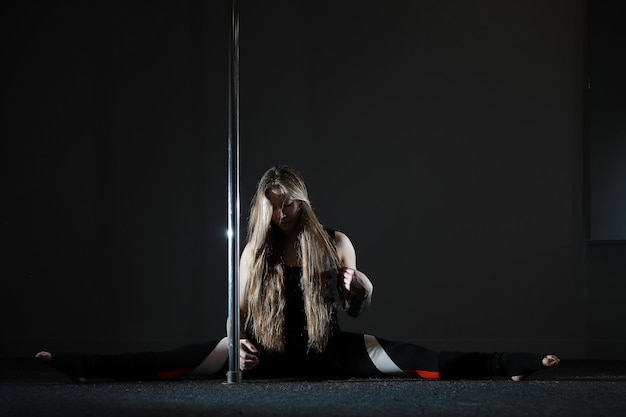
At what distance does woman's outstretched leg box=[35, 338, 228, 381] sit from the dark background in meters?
1.12

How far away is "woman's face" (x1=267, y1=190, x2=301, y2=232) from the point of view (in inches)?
95.1

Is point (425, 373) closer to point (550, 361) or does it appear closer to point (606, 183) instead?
point (550, 361)

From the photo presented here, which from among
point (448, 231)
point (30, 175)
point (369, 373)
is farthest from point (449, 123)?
point (30, 175)

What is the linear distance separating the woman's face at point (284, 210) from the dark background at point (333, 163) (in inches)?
40.1

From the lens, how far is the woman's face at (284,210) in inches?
95.1

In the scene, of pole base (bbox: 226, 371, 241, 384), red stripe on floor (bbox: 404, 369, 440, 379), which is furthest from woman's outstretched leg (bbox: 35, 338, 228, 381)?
red stripe on floor (bbox: 404, 369, 440, 379)

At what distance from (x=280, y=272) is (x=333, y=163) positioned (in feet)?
3.75

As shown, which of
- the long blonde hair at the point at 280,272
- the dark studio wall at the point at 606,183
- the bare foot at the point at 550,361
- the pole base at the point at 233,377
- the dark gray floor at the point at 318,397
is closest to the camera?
the dark gray floor at the point at 318,397

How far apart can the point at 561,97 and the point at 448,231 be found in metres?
0.66

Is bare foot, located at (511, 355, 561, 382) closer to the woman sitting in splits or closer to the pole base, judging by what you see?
the woman sitting in splits

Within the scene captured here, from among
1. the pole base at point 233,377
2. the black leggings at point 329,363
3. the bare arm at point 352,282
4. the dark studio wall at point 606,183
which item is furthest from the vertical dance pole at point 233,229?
the dark studio wall at point 606,183

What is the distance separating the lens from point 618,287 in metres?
3.39

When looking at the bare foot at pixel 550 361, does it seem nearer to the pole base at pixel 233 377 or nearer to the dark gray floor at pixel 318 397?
the dark gray floor at pixel 318 397

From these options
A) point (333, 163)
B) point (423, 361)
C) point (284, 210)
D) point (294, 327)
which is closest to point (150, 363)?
point (294, 327)
